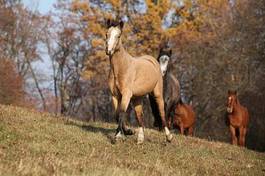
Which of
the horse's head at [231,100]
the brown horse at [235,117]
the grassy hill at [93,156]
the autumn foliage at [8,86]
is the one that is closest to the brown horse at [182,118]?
the brown horse at [235,117]

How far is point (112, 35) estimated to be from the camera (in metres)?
12.6

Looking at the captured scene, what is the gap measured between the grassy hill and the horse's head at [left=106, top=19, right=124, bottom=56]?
2.06 metres

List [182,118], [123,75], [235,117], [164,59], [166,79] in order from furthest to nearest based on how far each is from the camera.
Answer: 1. [182,118]
2. [235,117]
3. [166,79]
4. [164,59]
5. [123,75]

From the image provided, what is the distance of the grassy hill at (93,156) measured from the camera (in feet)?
28.7

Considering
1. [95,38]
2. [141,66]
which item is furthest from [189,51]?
[141,66]

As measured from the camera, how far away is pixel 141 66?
1380 cm

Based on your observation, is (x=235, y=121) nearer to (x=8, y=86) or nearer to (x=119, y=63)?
(x=119, y=63)

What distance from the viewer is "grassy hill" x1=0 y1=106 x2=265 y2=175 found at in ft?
28.7

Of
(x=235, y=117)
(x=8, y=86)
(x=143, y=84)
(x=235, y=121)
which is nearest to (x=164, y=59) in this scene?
(x=235, y=117)

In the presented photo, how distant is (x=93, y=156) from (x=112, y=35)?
10.7 ft

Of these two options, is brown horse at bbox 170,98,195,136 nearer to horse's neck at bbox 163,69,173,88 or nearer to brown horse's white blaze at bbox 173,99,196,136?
brown horse's white blaze at bbox 173,99,196,136

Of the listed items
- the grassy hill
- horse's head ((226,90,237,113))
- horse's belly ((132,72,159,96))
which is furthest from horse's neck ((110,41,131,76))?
horse's head ((226,90,237,113))

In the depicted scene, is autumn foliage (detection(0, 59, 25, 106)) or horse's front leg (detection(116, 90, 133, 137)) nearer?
horse's front leg (detection(116, 90, 133, 137))

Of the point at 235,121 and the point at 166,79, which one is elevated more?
the point at 166,79
